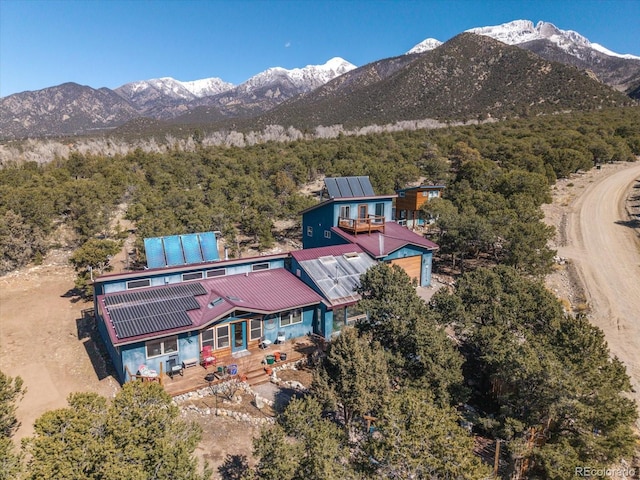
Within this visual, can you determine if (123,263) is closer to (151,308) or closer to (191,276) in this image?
(191,276)

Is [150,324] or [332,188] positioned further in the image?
[332,188]

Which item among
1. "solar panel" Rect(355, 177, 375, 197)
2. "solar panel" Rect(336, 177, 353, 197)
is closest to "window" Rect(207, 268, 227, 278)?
"solar panel" Rect(336, 177, 353, 197)

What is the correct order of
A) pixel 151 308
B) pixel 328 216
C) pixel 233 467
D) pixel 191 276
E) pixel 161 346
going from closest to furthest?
pixel 233 467 < pixel 161 346 < pixel 151 308 < pixel 191 276 < pixel 328 216

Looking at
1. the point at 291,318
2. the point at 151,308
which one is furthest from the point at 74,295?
the point at 291,318

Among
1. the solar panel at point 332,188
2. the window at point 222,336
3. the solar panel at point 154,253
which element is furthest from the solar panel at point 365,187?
the window at point 222,336

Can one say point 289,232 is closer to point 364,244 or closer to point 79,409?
point 364,244

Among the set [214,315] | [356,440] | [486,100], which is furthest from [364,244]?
[486,100]

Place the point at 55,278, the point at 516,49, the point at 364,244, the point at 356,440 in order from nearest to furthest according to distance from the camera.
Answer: the point at 356,440 < the point at 364,244 < the point at 55,278 < the point at 516,49
